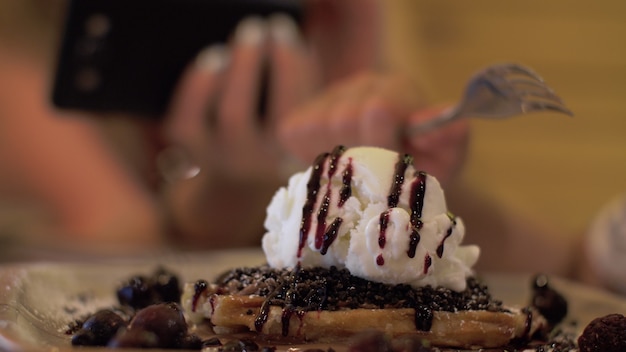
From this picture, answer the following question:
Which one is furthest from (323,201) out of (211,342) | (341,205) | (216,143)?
(216,143)

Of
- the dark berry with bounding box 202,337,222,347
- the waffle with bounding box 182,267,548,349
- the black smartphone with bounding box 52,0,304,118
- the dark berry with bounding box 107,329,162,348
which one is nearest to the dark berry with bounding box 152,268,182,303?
the waffle with bounding box 182,267,548,349

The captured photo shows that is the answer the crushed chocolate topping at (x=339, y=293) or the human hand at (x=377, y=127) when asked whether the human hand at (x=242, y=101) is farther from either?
the crushed chocolate topping at (x=339, y=293)

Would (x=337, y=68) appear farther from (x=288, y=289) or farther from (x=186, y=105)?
(x=288, y=289)

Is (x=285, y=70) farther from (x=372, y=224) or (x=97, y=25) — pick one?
(x=372, y=224)

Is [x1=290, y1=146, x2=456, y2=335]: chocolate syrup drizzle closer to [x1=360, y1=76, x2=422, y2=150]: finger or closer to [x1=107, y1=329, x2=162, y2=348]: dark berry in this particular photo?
[x1=107, y1=329, x2=162, y2=348]: dark berry

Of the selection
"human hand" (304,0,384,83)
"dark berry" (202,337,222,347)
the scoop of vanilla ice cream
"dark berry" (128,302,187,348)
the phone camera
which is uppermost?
"human hand" (304,0,384,83)

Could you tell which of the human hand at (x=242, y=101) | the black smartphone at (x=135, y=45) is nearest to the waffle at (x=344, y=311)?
the human hand at (x=242, y=101)

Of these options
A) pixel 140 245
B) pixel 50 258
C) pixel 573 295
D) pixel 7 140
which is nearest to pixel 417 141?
pixel 573 295
